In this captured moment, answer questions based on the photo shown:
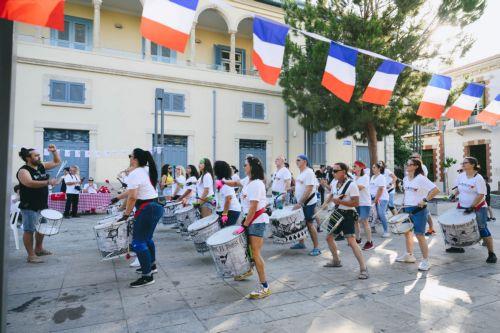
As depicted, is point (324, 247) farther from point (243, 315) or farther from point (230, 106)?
point (230, 106)

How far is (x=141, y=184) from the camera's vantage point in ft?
16.0

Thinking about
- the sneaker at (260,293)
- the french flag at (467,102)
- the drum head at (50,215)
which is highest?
the french flag at (467,102)

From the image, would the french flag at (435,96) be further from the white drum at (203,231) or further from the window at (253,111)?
the window at (253,111)

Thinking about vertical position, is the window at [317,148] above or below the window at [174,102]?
below

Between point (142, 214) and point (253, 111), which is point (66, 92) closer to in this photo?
point (253, 111)

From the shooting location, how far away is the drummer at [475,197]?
228 inches

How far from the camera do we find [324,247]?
23.5ft

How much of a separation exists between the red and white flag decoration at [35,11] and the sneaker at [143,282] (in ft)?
10.7

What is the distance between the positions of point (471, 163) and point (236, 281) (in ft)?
14.3

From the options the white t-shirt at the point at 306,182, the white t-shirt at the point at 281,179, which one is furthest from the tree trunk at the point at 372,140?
the white t-shirt at the point at 306,182

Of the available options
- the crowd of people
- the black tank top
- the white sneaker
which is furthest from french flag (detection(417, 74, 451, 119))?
the black tank top

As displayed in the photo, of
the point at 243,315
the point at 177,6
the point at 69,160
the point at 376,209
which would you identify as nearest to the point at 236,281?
the point at 243,315

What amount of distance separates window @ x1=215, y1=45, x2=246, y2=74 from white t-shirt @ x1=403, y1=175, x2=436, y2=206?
14.5 m

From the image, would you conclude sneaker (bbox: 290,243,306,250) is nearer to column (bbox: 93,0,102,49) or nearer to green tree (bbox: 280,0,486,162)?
green tree (bbox: 280,0,486,162)
